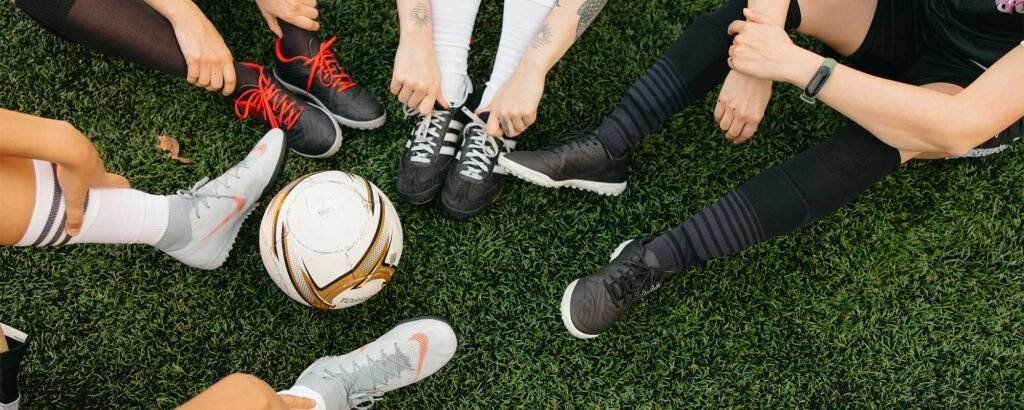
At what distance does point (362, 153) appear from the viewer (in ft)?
7.60

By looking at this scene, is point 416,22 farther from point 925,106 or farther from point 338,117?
point 925,106

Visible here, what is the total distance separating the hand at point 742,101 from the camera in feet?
6.07

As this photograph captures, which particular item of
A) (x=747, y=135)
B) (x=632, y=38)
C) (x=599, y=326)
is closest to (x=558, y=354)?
(x=599, y=326)

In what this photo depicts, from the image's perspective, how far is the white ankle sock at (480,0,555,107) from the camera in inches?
80.2

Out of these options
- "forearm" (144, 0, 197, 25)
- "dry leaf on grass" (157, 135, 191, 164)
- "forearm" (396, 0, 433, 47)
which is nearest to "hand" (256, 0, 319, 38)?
"forearm" (144, 0, 197, 25)

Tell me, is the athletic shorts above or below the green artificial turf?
above

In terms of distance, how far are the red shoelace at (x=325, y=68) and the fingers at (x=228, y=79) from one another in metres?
0.19

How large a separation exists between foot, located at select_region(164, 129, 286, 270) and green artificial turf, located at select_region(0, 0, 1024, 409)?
11 centimetres

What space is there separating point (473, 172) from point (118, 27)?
1040mm

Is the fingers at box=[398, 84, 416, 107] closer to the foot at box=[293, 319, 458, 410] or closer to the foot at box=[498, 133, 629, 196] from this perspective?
the foot at box=[498, 133, 629, 196]

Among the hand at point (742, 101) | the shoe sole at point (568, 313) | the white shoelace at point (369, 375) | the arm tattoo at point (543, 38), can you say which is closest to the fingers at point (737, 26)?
the hand at point (742, 101)

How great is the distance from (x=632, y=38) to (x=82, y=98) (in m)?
1.80

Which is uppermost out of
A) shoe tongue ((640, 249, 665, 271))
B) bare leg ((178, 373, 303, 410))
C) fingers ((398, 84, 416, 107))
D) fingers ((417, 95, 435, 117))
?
fingers ((398, 84, 416, 107))

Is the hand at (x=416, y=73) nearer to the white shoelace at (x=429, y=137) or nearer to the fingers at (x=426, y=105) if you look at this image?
the fingers at (x=426, y=105)
